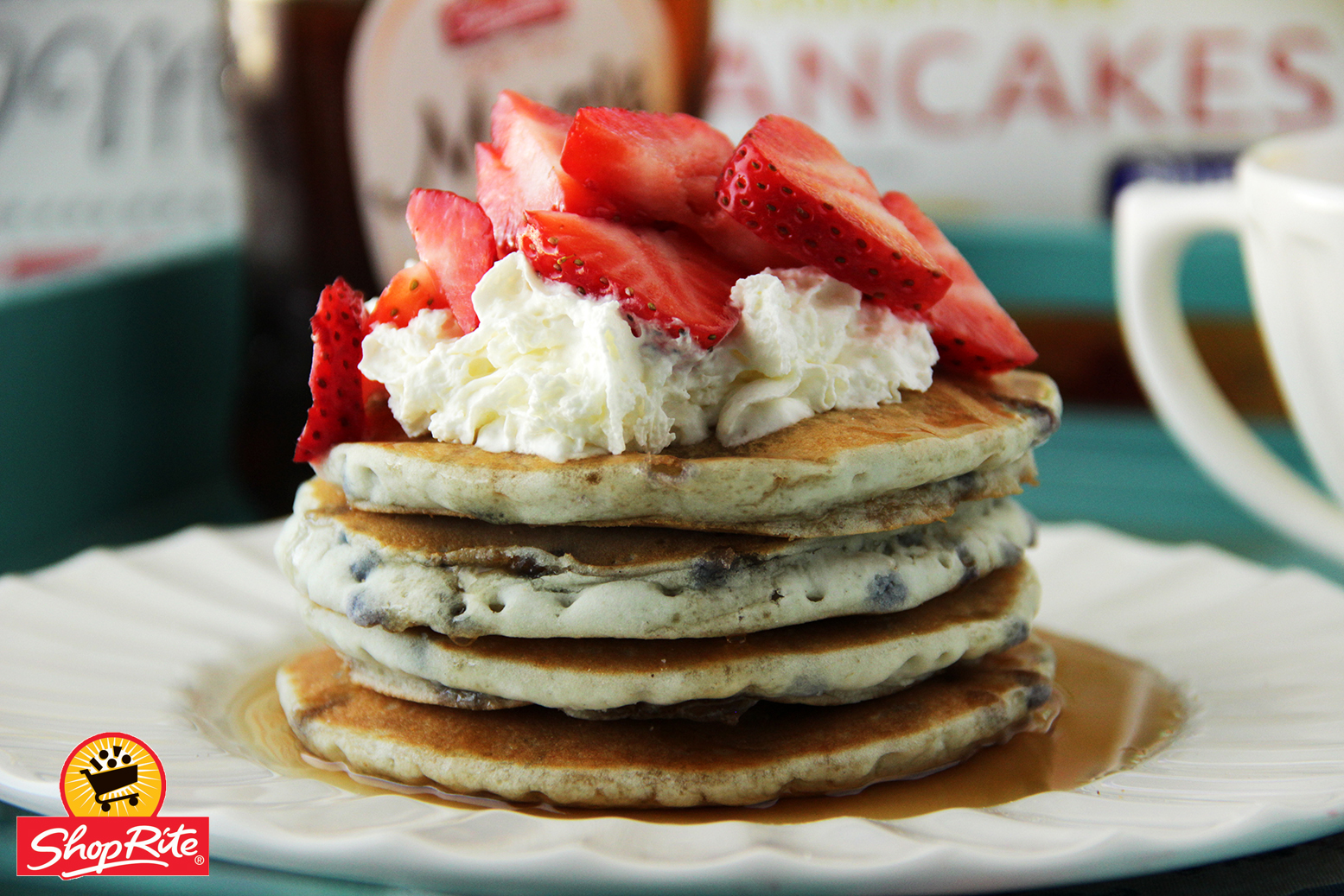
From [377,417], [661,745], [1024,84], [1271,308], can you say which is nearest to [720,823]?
[661,745]

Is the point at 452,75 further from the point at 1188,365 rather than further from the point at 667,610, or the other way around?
→ the point at 667,610

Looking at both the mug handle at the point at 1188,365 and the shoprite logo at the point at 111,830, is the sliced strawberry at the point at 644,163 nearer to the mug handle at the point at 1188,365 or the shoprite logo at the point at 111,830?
the shoprite logo at the point at 111,830

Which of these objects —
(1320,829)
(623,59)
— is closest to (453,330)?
(1320,829)

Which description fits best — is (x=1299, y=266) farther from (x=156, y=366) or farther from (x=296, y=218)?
(x=156, y=366)

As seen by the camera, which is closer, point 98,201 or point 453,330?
point 453,330

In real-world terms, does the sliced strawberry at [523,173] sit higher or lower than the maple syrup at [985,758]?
higher

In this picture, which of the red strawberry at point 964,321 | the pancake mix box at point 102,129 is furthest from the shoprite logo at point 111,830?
the pancake mix box at point 102,129

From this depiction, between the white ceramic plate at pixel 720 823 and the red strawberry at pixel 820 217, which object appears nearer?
the white ceramic plate at pixel 720 823
